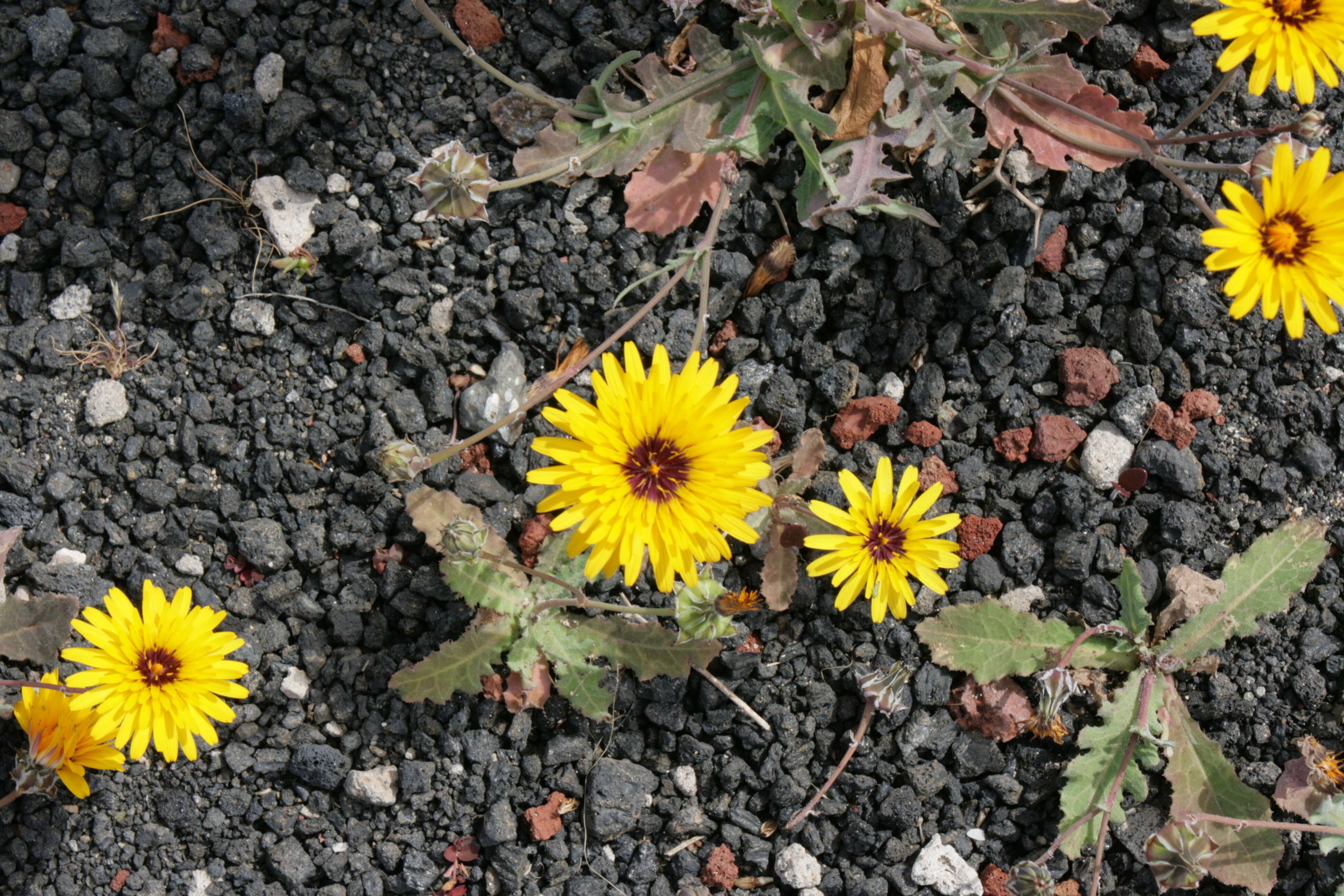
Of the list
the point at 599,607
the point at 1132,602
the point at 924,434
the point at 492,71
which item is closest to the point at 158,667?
the point at 599,607

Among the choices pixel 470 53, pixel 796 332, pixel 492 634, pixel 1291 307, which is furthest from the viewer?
pixel 796 332

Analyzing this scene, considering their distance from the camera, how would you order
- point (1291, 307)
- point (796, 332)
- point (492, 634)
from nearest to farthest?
point (1291, 307), point (492, 634), point (796, 332)

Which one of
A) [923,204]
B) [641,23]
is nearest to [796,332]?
[923,204]

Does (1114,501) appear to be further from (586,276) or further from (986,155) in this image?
(586,276)

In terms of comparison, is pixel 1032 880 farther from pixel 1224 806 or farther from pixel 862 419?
pixel 862 419

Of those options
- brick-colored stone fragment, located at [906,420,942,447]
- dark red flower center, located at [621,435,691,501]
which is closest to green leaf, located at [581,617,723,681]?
dark red flower center, located at [621,435,691,501]

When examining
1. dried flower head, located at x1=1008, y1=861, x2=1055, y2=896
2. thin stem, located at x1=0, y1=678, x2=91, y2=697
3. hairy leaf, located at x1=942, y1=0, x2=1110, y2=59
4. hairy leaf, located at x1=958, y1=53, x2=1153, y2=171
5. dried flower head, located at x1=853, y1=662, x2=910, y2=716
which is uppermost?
hairy leaf, located at x1=942, y1=0, x2=1110, y2=59

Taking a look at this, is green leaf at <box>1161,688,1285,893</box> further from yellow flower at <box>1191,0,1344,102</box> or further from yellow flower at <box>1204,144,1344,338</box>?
yellow flower at <box>1191,0,1344,102</box>
